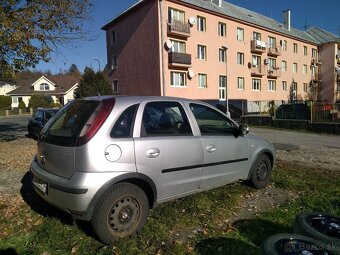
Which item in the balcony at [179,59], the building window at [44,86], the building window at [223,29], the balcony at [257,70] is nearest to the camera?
the balcony at [179,59]

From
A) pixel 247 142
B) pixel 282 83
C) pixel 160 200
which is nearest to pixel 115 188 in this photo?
pixel 160 200

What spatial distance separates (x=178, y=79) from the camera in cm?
3141

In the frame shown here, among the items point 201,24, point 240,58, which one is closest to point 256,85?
point 240,58

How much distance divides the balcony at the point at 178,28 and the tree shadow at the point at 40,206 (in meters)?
25.3

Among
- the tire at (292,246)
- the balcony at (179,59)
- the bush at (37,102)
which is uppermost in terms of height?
the balcony at (179,59)

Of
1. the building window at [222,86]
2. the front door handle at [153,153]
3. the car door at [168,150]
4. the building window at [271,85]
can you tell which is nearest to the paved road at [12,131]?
the car door at [168,150]

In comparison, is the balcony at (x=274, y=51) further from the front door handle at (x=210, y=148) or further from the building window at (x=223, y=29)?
the front door handle at (x=210, y=148)

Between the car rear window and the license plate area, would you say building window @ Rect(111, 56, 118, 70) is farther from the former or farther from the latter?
the license plate area

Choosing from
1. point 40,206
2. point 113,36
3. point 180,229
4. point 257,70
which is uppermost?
point 113,36

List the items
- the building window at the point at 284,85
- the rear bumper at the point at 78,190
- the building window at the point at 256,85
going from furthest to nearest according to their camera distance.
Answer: the building window at the point at 284,85
the building window at the point at 256,85
the rear bumper at the point at 78,190

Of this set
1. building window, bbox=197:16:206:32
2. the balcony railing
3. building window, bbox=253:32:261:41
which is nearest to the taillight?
building window, bbox=197:16:206:32

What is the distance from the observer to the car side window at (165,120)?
165 inches

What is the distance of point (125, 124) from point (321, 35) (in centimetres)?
6233

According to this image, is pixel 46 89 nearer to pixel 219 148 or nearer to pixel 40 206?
pixel 40 206
